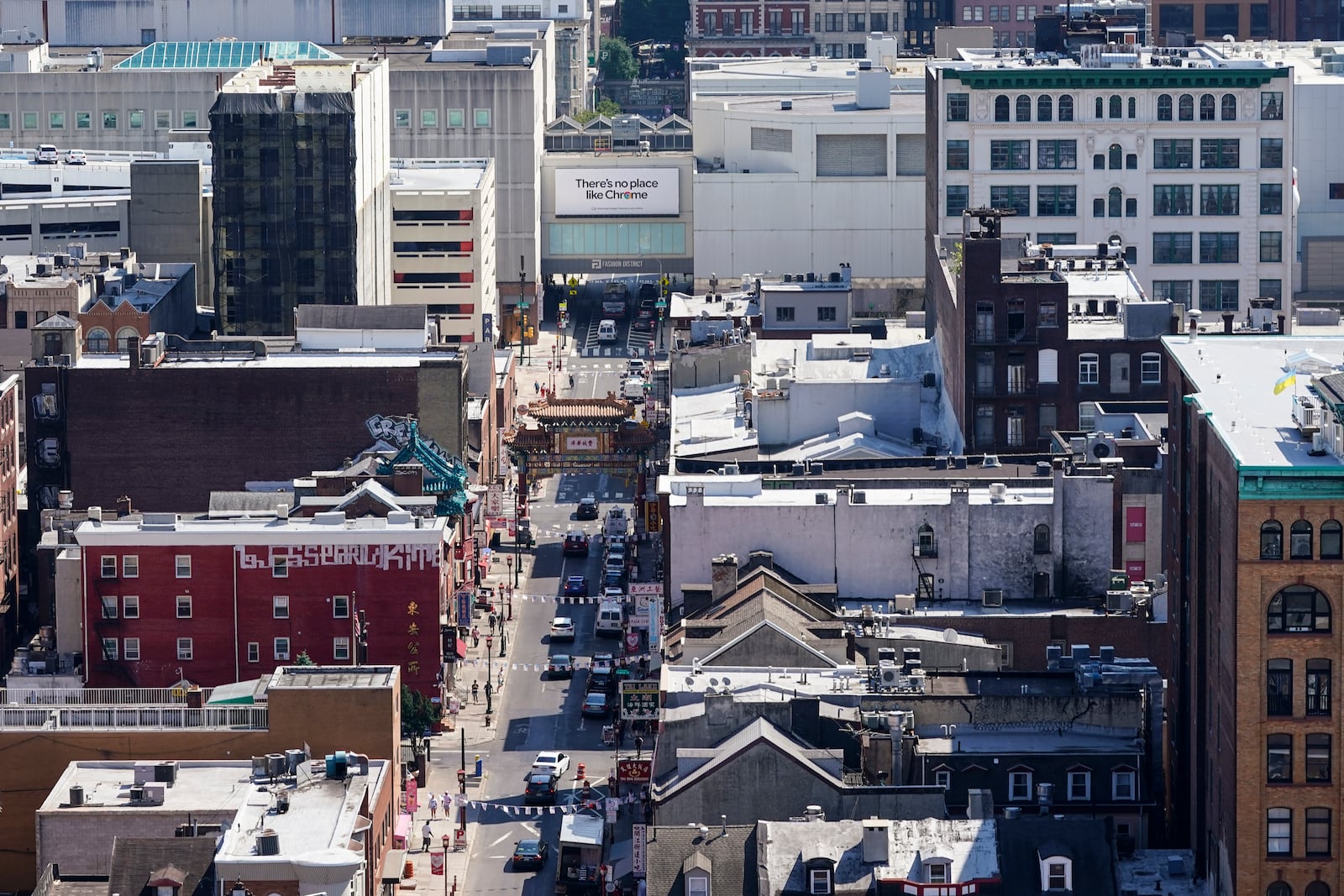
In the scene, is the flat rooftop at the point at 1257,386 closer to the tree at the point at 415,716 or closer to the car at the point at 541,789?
the car at the point at 541,789

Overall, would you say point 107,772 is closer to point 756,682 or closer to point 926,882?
point 756,682

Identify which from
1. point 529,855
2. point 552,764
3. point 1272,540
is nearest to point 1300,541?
point 1272,540

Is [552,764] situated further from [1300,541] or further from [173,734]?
[1300,541]

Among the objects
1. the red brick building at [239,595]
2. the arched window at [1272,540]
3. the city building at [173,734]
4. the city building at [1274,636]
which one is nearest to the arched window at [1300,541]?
the city building at [1274,636]

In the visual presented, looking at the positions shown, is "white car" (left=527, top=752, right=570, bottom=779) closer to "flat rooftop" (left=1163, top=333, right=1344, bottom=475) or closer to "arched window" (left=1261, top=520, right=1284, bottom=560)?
"flat rooftop" (left=1163, top=333, right=1344, bottom=475)

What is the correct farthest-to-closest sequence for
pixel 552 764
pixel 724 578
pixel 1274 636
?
1. pixel 552 764
2. pixel 724 578
3. pixel 1274 636

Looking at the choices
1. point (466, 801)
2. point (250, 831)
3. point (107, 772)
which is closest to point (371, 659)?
point (466, 801)

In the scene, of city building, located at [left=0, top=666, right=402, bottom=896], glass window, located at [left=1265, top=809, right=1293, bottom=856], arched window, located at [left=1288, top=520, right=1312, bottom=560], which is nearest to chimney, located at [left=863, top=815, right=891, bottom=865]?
glass window, located at [left=1265, top=809, right=1293, bottom=856]
